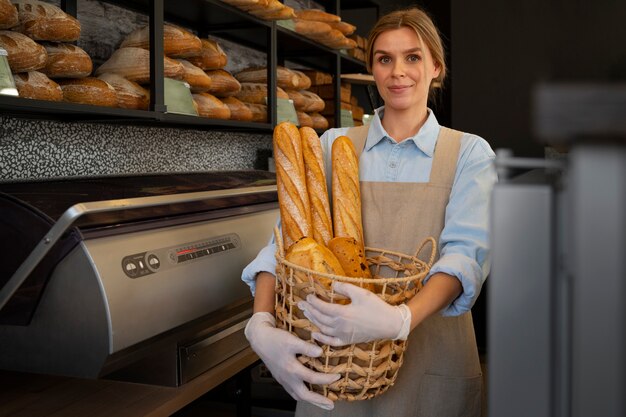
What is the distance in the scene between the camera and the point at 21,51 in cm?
132

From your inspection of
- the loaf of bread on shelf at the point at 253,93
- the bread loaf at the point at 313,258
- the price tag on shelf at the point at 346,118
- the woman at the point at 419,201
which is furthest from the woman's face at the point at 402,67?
the price tag on shelf at the point at 346,118

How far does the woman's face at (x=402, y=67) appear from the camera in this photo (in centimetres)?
141

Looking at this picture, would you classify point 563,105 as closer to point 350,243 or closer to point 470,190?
point 350,243

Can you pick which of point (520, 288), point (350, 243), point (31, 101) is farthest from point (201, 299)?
point (520, 288)

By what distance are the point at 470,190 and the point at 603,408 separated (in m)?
1.02

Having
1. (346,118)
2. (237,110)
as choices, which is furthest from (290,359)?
(346,118)

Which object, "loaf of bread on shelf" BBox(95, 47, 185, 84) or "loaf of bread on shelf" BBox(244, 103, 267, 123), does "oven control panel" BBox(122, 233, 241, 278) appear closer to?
"loaf of bread on shelf" BBox(95, 47, 185, 84)

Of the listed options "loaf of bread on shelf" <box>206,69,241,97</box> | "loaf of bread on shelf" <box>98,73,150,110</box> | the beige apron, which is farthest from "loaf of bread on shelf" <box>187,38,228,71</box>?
the beige apron

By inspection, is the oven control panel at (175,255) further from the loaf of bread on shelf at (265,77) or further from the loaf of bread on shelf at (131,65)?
the loaf of bread on shelf at (265,77)

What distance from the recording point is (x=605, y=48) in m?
0.29

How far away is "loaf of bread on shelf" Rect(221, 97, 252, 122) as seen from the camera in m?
2.18

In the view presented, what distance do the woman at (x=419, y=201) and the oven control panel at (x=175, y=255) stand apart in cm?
16

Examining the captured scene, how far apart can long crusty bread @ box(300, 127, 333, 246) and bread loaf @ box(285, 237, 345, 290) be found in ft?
0.51

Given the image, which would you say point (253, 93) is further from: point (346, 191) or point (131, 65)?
point (346, 191)
